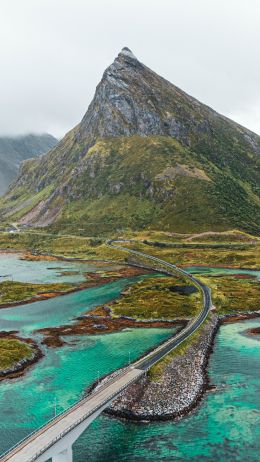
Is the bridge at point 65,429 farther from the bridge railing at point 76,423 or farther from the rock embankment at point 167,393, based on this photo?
the rock embankment at point 167,393

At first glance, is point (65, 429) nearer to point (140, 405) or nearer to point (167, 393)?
point (140, 405)

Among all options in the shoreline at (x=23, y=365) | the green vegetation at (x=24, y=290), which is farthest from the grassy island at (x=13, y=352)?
the green vegetation at (x=24, y=290)

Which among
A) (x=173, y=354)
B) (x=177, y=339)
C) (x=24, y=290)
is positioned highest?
(x=177, y=339)

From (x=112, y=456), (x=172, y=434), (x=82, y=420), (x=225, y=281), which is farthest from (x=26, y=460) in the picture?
(x=225, y=281)

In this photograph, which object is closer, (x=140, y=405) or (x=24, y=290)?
(x=140, y=405)

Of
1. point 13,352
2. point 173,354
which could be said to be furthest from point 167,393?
point 13,352

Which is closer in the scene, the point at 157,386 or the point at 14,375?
the point at 157,386

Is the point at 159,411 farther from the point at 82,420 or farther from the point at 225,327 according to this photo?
the point at 225,327
